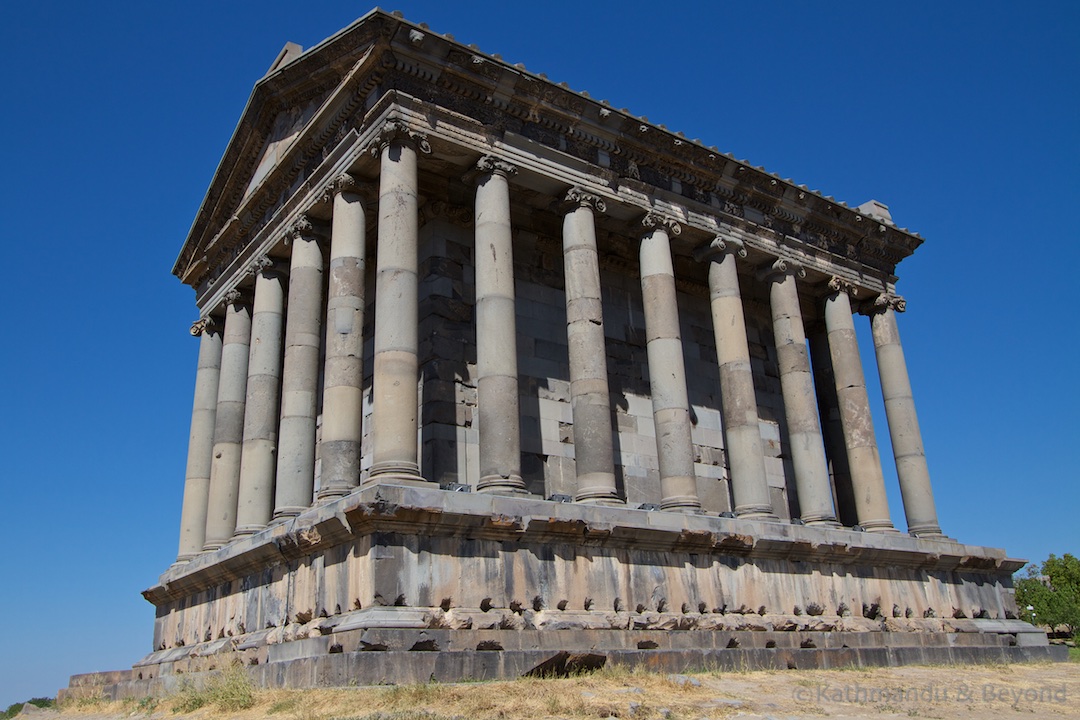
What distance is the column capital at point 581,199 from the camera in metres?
18.9

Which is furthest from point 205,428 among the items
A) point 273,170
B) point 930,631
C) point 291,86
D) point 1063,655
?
point 1063,655

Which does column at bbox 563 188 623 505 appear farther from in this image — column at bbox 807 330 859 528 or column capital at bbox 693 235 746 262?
column at bbox 807 330 859 528

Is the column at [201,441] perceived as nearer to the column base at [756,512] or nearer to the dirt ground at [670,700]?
the dirt ground at [670,700]

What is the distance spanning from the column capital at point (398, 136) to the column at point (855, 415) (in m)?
12.1

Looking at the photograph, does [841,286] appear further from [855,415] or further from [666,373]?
[666,373]

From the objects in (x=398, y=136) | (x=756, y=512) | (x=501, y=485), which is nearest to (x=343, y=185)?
(x=398, y=136)

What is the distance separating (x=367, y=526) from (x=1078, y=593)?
62278mm

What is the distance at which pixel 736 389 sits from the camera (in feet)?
65.0

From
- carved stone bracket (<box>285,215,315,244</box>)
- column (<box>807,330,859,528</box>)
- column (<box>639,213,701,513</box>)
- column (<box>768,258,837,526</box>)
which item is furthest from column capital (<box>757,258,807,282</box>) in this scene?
carved stone bracket (<box>285,215,315,244</box>)

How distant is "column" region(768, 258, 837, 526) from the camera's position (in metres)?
20.5

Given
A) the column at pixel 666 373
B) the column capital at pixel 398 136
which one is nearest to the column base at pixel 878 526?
the column at pixel 666 373

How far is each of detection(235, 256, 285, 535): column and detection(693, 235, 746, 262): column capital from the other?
9.88 m

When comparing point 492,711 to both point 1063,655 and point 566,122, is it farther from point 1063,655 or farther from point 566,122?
point 1063,655

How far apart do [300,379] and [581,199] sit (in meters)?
6.79
